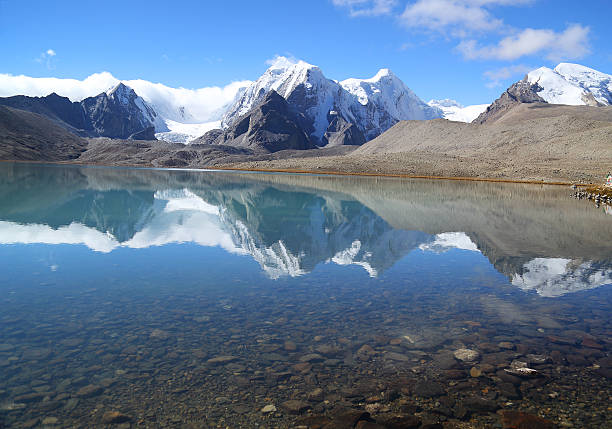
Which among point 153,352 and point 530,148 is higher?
point 530,148

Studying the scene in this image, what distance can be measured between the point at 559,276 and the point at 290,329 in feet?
34.4

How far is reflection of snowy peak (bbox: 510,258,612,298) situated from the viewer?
512 inches

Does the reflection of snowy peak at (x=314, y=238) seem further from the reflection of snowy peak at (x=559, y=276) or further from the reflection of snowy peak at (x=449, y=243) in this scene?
the reflection of snowy peak at (x=559, y=276)

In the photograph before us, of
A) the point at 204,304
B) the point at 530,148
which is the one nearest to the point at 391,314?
the point at 204,304

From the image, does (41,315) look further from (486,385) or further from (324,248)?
(324,248)

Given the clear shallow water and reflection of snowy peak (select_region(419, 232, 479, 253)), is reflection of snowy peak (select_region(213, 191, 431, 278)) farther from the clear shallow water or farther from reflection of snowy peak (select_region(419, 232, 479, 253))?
reflection of snowy peak (select_region(419, 232, 479, 253))

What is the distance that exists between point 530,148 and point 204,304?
140974 millimetres

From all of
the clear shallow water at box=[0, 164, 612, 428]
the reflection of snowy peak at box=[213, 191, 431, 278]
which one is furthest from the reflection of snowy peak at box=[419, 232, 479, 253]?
the reflection of snowy peak at box=[213, 191, 431, 278]

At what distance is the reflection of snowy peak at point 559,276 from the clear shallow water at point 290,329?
0.09 metres

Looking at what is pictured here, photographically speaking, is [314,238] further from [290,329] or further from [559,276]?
[290,329]

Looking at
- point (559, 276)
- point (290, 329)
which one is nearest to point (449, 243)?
point (559, 276)

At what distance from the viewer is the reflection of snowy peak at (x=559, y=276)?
13.0 m

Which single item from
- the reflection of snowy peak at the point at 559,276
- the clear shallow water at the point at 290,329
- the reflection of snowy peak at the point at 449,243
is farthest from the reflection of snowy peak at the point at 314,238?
the reflection of snowy peak at the point at 559,276

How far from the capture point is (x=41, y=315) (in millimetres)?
9609
